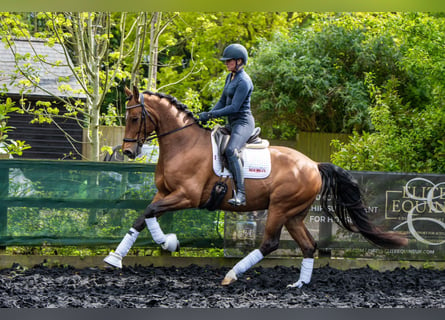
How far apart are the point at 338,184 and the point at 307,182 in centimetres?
64

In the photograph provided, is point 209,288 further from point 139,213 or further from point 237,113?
point 237,113

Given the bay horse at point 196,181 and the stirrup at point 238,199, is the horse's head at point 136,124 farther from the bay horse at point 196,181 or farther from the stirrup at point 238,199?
the stirrup at point 238,199

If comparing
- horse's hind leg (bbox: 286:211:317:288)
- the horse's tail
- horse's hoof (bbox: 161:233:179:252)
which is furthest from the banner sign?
horse's hoof (bbox: 161:233:179:252)

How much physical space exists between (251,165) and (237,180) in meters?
0.27

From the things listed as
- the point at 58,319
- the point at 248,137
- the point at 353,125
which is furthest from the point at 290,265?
the point at 353,125

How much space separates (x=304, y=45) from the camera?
20609mm

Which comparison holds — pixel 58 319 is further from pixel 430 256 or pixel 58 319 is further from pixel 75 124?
pixel 75 124

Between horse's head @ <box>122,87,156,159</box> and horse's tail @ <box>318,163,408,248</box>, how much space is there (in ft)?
7.58

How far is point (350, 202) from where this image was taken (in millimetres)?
9172

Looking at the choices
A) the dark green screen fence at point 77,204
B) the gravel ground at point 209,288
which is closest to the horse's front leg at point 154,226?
the gravel ground at point 209,288

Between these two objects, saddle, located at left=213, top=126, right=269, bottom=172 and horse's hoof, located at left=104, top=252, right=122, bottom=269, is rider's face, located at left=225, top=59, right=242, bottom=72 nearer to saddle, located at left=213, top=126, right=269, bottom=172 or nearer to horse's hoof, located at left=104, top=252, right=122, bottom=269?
saddle, located at left=213, top=126, right=269, bottom=172

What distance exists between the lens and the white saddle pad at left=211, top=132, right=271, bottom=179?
8.65 metres

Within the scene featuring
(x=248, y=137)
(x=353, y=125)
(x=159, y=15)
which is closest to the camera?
(x=248, y=137)

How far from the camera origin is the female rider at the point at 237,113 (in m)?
8.52
